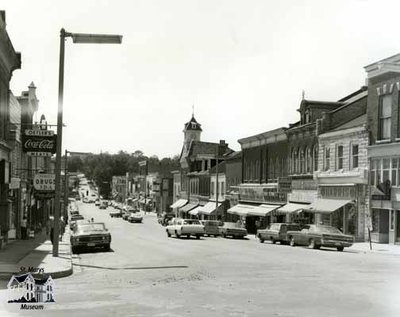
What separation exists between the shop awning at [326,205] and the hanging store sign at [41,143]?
24.2m

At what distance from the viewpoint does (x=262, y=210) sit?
5606cm

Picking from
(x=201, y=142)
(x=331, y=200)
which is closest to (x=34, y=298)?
(x=331, y=200)

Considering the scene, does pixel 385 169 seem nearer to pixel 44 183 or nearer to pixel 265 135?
pixel 265 135

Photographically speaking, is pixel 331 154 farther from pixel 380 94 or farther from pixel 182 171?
pixel 182 171

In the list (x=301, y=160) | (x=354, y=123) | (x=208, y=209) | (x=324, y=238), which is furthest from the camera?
(x=208, y=209)

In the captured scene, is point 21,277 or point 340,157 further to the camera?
point 340,157

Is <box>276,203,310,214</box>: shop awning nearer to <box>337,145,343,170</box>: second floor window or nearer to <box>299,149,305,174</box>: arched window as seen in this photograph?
<box>299,149,305,174</box>: arched window

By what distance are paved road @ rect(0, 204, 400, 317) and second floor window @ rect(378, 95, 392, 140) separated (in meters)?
17.1

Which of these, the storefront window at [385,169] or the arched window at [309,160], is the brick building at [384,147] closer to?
the storefront window at [385,169]

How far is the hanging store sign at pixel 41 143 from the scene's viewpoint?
24.9 metres

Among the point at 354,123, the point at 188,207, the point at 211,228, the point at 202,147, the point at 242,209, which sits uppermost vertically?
the point at 202,147

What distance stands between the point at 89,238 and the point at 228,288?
16393mm

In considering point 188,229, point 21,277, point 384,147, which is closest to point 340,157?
point 384,147

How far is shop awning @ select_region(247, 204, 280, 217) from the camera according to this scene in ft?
180
